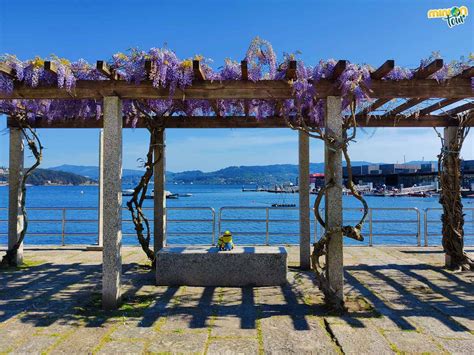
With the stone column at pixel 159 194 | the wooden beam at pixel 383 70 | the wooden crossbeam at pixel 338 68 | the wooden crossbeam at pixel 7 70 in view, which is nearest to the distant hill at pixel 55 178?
the stone column at pixel 159 194

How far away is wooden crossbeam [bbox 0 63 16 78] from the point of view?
353cm

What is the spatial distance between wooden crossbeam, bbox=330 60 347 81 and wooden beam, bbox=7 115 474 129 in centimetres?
180

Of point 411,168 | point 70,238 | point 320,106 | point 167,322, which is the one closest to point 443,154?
point 320,106

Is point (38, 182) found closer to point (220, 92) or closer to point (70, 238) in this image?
point (70, 238)

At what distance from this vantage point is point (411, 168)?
218 ft

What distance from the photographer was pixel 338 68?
3566mm

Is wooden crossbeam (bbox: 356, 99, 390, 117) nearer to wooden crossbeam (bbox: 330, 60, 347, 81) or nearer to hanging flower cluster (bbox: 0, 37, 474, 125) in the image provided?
hanging flower cluster (bbox: 0, 37, 474, 125)

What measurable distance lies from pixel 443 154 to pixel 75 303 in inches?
194

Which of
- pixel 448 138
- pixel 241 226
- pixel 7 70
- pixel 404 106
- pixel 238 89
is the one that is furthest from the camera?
pixel 241 226

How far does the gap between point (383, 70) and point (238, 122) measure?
7.79 ft

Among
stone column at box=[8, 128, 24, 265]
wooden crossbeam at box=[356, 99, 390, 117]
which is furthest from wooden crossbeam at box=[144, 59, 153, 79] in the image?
stone column at box=[8, 128, 24, 265]

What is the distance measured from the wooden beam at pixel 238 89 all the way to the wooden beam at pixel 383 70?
0.22ft

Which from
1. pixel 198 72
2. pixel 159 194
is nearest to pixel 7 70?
pixel 198 72

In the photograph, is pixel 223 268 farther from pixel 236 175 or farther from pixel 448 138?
pixel 236 175
